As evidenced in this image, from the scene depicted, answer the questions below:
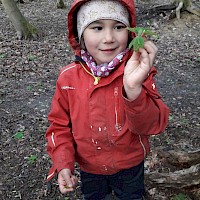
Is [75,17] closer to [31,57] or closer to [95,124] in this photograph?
[95,124]

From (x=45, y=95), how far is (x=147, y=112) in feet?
11.9

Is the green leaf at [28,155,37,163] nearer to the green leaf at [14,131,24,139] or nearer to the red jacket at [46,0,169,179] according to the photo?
the green leaf at [14,131,24,139]

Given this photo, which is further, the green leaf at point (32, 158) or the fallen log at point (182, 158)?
the green leaf at point (32, 158)

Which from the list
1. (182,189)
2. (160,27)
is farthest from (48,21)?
(182,189)

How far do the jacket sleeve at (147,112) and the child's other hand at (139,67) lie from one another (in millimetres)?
86

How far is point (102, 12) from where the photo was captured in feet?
6.58

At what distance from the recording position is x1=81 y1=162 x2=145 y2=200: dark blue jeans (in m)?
2.41

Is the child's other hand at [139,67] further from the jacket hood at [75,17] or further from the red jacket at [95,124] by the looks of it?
the jacket hood at [75,17]

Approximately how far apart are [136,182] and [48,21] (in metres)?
8.14

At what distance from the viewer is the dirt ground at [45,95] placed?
351 cm

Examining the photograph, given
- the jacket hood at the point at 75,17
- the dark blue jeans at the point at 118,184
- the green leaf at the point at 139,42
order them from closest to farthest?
1. the green leaf at the point at 139,42
2. the jacket hood at the point at 75,17
3. the dark blue jeans at the point at 118,184

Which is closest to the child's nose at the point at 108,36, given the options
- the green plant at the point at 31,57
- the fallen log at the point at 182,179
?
the fallen log at the point at 182,179

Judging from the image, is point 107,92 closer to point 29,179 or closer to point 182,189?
point 182,189

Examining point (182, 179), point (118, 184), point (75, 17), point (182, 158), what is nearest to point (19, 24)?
point (182, 158)
